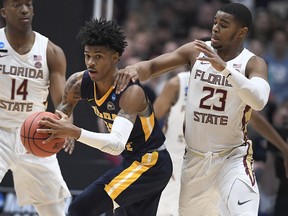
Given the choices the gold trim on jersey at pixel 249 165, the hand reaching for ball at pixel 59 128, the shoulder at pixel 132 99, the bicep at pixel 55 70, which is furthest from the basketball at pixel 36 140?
the gold trim on jersey at pixel 249 165

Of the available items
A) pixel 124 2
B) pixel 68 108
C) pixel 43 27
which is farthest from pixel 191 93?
pixel 124 2

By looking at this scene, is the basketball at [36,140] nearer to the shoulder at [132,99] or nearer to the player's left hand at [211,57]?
the shoulder at [132,99]

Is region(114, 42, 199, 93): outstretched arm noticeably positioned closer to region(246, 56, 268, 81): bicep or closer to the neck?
the neck

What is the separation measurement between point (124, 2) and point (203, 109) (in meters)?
8.68

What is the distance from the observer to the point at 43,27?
32.9 ft

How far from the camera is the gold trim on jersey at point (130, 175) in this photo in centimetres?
654

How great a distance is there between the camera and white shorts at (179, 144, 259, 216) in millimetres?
6629

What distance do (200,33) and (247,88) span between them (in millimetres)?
5182

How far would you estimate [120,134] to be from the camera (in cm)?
630

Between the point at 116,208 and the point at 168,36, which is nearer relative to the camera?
the point at 116,208

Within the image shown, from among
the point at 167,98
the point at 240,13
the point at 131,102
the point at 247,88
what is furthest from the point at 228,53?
the point at 167,98

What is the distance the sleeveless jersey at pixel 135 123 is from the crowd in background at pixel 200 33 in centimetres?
367

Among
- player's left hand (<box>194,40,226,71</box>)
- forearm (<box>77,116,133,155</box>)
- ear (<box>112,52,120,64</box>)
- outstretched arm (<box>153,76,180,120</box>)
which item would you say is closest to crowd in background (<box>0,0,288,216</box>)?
outstretched arm (<box>153,76,180,120</box>)

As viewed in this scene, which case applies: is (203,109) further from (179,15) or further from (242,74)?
(179,15)
